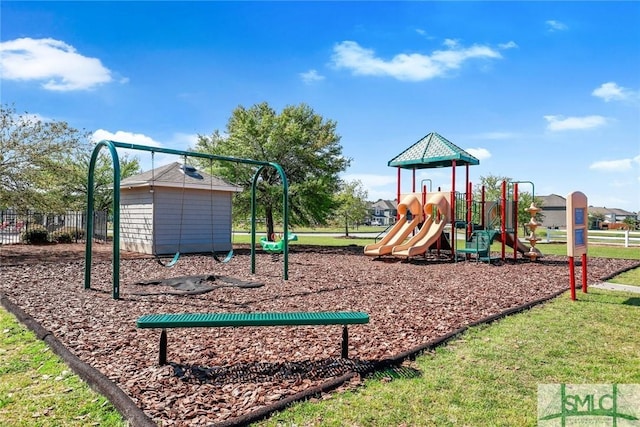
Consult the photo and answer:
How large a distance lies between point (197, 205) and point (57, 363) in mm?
13705

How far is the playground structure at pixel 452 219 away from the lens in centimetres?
1398

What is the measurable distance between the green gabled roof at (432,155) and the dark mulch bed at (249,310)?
14.4ft

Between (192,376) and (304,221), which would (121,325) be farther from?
(304,221)

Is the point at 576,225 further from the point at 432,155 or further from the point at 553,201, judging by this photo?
the point at 553,201

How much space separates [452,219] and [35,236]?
19.0 m

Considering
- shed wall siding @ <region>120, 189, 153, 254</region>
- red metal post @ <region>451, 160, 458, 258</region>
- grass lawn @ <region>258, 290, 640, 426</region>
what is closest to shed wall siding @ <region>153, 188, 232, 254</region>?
shed wall siding @ <region>120, 189, 153, 254</region>

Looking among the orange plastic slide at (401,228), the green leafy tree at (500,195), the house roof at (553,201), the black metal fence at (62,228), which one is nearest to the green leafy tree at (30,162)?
the black metal fence at (62,228)

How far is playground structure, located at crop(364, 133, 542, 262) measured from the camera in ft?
45.9

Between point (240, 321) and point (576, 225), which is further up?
point (576, 225)

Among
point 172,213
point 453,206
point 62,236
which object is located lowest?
point 62,236

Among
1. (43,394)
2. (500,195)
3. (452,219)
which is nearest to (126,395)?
(43,394)

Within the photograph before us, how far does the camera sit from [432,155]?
15.5 metres

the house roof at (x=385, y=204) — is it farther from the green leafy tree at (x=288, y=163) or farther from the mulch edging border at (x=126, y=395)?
the mulch edging border at (x=126, y=395)

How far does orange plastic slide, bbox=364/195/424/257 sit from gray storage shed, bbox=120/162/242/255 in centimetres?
625
